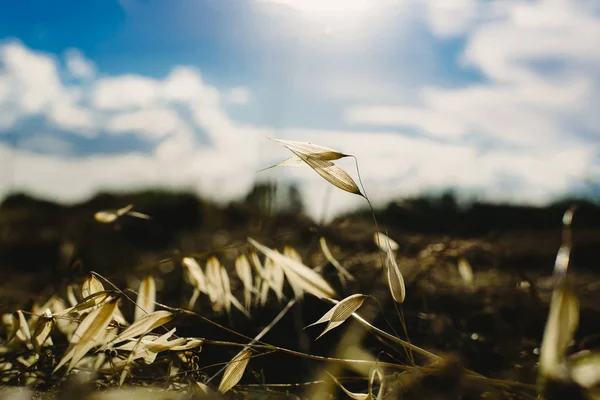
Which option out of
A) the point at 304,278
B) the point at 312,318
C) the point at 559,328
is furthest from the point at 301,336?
the point at 559,328

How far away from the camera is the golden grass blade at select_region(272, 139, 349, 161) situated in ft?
1.26

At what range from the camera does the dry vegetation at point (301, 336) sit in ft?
0.82

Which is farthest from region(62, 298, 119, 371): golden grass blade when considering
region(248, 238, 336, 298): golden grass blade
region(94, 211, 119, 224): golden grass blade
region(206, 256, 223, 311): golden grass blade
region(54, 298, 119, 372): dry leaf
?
region(94, 211, 119, 224): golden grass blade

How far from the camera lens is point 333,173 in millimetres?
385

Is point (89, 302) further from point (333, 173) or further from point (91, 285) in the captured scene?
point (333, 173)

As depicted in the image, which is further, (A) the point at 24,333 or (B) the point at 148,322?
(A) the point at 24,333

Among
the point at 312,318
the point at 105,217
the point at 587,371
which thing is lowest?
the point at 312,318

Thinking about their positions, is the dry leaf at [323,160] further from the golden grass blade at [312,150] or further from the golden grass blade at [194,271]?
the golden grass blade at [194,271]

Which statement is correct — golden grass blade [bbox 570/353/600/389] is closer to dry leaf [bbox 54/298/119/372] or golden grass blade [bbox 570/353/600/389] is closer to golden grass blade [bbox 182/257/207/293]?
dry leaf [bbox 54/298/119/372]

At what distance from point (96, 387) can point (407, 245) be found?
610mm

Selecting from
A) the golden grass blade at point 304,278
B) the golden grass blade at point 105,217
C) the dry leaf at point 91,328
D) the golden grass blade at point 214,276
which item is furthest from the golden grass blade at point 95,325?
the golden grass blade at point 105,217

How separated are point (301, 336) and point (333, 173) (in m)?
0.30

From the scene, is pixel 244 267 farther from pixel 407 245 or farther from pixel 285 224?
pixel 285 224

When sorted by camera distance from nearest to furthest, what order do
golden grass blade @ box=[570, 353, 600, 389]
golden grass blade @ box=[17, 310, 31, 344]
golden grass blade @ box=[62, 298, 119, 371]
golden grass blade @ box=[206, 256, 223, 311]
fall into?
golden grass blade @ box=[570, 353, 600, 389], golden grass blade @ box=[62, 298, 119, 371], golden grass blade @ box=[17, 310, 31, 344], golden grass blade @ box=[206, 256, 223, 311]
